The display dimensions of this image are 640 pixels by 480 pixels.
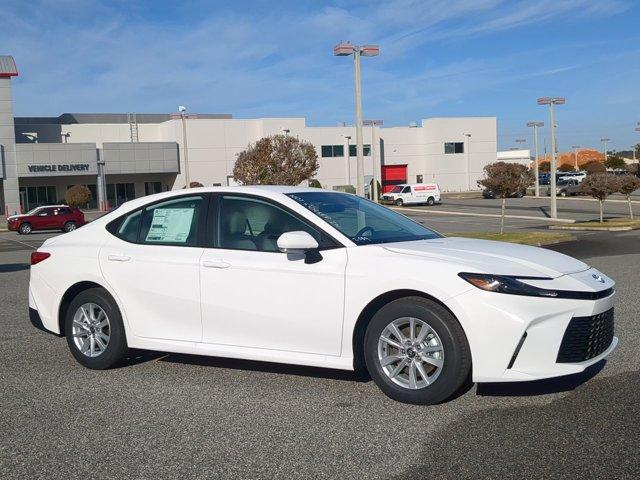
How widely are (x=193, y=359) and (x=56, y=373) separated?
121 centimetres

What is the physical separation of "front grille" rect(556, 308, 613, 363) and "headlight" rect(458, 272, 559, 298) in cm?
27

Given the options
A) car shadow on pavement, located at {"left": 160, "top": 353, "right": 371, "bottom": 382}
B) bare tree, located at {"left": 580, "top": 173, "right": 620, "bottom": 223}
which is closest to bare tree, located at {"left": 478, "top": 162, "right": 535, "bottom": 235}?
bare tree, located at {"left": 580, "top": 173, "right": 620, "bottom": 223}

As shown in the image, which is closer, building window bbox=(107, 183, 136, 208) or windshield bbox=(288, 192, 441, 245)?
windshield bbox=(288, 192, 441, 245)

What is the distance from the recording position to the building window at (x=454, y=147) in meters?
85.9

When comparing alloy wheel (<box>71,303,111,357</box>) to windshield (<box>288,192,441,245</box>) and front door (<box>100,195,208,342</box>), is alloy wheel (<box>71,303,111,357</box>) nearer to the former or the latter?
front door (<box>100,195,208,342</box>)

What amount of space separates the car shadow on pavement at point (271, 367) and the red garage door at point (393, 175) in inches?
3073

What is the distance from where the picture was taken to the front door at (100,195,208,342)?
6.25m

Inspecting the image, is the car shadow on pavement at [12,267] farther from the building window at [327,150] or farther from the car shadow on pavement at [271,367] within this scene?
the building window at [327,150]

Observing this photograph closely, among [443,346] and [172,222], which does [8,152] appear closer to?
[172,222]

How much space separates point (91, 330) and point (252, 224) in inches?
71.7

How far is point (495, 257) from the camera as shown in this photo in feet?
17.9

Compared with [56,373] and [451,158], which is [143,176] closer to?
[451,158]

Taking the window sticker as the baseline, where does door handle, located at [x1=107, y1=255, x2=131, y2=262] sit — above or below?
below

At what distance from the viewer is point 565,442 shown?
14.9 feet
